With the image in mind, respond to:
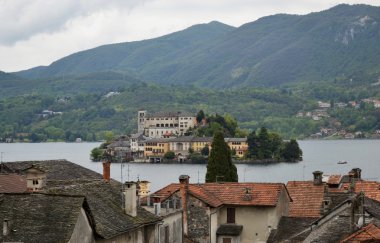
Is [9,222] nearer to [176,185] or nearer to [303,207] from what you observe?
[176,185]

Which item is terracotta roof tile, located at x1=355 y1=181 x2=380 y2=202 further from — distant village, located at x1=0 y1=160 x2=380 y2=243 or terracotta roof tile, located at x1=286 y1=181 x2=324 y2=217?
terracotta roof tile, located at x1=286 y1=181 x2=324 y2=217

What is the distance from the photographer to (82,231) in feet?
87.2

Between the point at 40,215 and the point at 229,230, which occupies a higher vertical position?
the point at 40,215

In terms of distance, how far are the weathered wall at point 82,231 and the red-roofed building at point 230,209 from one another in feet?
49.0

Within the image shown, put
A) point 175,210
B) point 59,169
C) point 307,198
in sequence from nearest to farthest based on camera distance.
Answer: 1. point 175,210
2. point 59,169
3. point 307,198

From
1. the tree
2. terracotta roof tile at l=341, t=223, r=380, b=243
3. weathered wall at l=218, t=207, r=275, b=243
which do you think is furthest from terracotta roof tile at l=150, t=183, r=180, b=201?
the tree

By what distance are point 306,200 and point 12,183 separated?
18795 millimetres

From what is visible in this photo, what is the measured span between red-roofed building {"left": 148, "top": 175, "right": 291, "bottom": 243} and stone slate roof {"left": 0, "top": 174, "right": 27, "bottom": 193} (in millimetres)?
7652

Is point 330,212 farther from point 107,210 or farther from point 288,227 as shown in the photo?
point 288,227

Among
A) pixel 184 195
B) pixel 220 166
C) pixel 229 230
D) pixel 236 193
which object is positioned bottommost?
pixel 229 230

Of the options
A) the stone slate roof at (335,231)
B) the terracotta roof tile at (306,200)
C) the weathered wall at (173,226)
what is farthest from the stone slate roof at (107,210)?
the terracotta roof tile at (306,200)

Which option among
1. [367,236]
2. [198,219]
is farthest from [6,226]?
[198,219]

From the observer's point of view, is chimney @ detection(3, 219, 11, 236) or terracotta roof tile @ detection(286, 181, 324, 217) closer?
chimney @ detection(3, 219, 11, 236)

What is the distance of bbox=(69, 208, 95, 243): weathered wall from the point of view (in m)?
25.9
